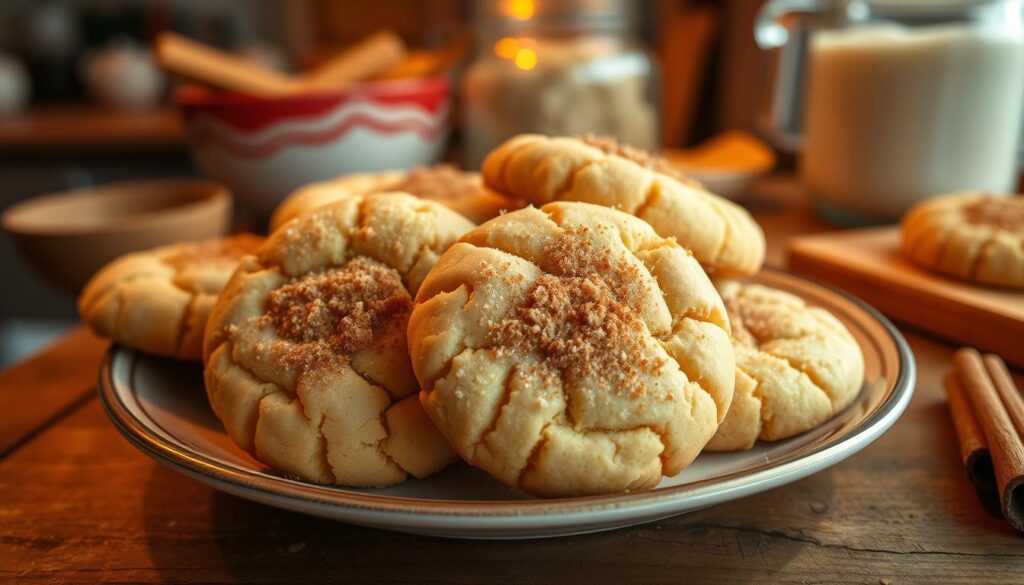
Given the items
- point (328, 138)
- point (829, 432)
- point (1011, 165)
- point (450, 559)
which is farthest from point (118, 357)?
point (1011, 165)

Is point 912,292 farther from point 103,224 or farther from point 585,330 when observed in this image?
point 103,224

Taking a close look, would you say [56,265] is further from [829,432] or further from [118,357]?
[829,432]

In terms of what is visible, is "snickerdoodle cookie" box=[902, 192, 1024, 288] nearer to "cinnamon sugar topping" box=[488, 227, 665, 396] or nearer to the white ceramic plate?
the white ceramic plate

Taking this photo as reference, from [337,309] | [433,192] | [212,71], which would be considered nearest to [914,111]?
[433,192]

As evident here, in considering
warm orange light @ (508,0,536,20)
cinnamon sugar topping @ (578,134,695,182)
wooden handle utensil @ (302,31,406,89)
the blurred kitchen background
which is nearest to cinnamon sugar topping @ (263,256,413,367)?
cinnamon sugar topping @ (578,134,695,182)

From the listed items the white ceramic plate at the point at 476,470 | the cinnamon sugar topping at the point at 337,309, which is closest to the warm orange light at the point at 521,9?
the white ceramic plate at the point at 476,470
